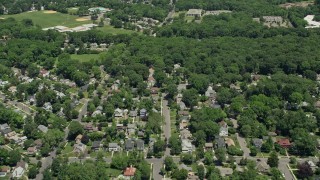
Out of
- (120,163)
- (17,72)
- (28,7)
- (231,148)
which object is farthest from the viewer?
(28,7)

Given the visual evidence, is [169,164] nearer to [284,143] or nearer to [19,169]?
[284,143]

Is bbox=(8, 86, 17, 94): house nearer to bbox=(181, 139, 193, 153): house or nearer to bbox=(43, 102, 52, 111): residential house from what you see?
bbox=(43, 102, 52, 111): residential house

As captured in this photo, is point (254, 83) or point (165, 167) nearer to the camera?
point (165, 167)

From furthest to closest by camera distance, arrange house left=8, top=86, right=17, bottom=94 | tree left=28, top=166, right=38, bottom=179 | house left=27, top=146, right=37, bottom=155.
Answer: house left=8, top=86, right=17, bottom=94, house left=27, top=146, right=37, bottom=155, tree left=28, top=166, right=38, bottom=179

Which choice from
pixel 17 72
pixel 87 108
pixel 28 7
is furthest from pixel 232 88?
pixel 28 7

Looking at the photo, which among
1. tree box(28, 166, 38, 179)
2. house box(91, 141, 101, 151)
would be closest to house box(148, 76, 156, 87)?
house box(91, 141, 101, 151)

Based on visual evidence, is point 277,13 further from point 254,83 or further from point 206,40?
point 254,83

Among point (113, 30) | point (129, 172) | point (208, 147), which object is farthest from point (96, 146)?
point (113, 30)
